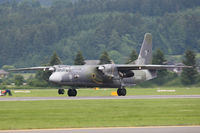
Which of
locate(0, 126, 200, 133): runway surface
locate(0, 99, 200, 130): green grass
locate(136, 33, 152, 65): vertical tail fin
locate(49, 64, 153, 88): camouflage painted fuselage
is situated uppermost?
locate(136, 33, 152, 65): vertical tail fin

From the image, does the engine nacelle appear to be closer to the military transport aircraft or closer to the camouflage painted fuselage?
the military transport aircraft

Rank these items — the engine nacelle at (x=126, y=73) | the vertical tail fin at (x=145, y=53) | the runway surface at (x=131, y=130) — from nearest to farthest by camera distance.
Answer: the runway surface at (x=131, y=130), the engine nacelle at (x=126, y=73), the vertical tail fin at (x=145, y=53)

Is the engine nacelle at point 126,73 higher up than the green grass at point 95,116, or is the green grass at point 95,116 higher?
the engine nacelle at point 126,73

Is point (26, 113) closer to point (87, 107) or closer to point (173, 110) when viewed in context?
point (87, 107)

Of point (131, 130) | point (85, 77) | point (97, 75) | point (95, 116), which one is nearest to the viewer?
point (131, 130)

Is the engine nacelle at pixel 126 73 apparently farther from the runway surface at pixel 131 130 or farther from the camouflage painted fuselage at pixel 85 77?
the runway surface at pixel 131 130

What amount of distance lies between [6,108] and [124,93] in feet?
61.6

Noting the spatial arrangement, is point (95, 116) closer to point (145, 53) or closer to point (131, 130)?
point (131, 130)

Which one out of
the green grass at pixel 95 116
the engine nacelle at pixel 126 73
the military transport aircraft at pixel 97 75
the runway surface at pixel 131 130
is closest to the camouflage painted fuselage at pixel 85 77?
the military transport aircraft at pixel 97 75

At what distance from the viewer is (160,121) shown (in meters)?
24.8

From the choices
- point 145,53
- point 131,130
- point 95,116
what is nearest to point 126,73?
point 145,53

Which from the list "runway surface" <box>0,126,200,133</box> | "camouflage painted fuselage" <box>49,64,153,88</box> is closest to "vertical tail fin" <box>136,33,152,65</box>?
"camouflage painted fuselage" <box>49,64,153,88</box>

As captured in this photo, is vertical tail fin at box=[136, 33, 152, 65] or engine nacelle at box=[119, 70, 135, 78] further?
vertical tail fin at box=[136, 33, 152, 65]

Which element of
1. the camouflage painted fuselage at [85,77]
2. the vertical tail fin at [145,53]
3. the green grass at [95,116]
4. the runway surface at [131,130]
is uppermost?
the vertical tail fin at [145,53]
